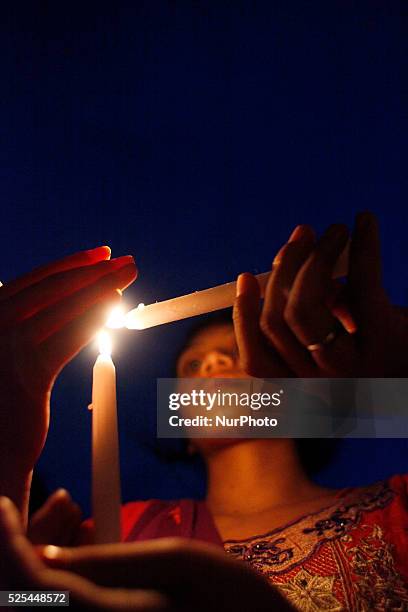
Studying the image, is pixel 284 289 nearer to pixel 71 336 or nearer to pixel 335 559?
pixel 71 336

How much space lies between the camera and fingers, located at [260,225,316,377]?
1.56 ft

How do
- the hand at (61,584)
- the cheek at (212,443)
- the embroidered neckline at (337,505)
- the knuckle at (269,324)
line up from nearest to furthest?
the hand at (61,584) → the knuckle at (269,324) → the embroidered neckline at (337,505) → the cheek at (212,443)

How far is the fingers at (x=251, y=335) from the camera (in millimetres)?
486

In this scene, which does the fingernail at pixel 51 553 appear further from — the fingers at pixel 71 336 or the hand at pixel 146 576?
the fingers at pixel 71 336

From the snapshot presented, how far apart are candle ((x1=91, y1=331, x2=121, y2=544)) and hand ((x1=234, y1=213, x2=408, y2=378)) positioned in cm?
16

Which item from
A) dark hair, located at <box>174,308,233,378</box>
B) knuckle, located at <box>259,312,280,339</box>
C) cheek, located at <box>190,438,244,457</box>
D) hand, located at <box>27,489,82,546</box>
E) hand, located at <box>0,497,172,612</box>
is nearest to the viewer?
hand, located at <box>0,497,172,612</box>

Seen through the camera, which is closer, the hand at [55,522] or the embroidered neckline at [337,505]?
the hand at [55,522]

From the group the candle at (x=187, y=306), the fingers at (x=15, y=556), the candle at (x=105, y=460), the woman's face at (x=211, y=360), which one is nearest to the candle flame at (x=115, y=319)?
the candle at (x=187, y=306)

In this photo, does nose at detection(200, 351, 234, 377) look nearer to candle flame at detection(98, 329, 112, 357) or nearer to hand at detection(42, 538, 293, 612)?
candle flame at detection(98, 329, 112, 357)

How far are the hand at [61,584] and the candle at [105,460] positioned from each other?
0.06 meters

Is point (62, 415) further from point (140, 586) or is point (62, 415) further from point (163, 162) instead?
point (140, 586)

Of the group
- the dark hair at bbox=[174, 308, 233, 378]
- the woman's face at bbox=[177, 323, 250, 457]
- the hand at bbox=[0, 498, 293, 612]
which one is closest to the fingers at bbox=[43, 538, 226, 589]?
the hand at bbox=[0, 498, 293, 612]

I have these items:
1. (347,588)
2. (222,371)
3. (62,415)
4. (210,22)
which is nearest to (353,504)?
(347,588)

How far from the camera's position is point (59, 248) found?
2.84 ft
